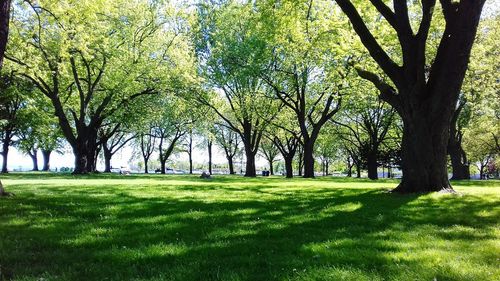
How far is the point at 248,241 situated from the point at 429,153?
9.12 meters

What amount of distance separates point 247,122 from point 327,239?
34.7 meters

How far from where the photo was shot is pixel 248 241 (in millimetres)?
6207

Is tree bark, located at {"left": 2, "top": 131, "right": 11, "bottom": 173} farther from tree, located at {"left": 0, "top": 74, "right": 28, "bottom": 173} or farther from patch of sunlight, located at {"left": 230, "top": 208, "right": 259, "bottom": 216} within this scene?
patch of sunlight, located at {"left": 230, "top": 208, "right": 259, "bottom": 216}

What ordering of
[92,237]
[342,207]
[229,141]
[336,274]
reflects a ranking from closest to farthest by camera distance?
[336,274]
[92,237]
[342,207]
[229,141]

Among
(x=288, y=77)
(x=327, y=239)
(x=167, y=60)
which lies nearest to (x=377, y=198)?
(x=327, y=239)

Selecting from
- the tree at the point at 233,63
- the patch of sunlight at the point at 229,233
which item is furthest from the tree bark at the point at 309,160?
the patch of sunlight at the point at 229,233

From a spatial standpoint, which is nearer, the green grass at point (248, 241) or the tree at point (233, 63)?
the green grass at point (248, 241)

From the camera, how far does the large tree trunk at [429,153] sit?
13141 millimetres

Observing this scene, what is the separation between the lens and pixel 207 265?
496 centimetres

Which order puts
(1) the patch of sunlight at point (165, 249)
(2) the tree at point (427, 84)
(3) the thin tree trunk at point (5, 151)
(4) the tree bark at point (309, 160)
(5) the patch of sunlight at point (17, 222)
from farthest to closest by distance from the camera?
(3) the thin tree trunk at point (5, 151), (4) the tree bark at point (309, 160), (2) the tree at point (427, 84), (5) the patch of sunlight at point (17, 222), (1) the patch of sunlight at point (165, 249)

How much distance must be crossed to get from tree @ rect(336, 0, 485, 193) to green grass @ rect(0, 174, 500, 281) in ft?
9.53

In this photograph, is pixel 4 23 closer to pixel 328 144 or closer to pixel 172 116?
pixel 172 116

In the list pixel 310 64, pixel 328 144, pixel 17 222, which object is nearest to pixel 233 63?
pixel 310 64

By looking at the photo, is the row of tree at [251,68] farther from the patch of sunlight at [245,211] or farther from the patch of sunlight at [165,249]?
the patch of sunlight at [165,249]
